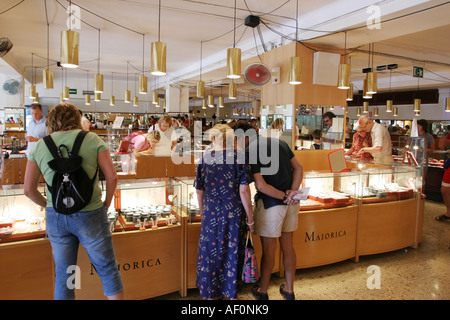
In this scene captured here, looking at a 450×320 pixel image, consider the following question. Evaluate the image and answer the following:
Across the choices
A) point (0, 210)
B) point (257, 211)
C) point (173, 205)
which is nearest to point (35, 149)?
point (0, 210)

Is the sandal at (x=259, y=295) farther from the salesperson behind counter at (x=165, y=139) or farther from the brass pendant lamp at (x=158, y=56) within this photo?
the brass pendant lamp at (x=158, y=56)

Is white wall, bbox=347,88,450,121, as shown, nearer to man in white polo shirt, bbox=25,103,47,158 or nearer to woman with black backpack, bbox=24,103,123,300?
man in white polo shirt, bbox=25,103,47,158

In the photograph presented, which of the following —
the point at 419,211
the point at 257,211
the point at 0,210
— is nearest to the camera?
the point at 0,210

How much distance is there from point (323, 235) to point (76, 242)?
8.86 ft

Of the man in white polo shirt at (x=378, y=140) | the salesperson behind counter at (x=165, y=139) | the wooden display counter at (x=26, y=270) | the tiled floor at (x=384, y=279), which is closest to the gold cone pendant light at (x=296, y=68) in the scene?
the man in white polo shirt at (x=378, y=140)

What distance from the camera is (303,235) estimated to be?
3.87 meters

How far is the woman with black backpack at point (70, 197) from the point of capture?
2.23m

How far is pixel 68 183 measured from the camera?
223cm

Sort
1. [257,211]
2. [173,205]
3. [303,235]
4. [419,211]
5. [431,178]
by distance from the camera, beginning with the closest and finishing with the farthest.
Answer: [257,211]
[173,205]
[303,235]
[419,211]
[431,178]

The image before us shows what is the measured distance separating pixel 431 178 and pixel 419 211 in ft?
13.3

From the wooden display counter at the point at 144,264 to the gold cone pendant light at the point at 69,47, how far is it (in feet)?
6.65

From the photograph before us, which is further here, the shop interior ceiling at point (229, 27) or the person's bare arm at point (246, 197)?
the shop interior ceiling at point (229, 27)

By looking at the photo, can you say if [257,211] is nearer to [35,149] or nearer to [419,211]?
[35,149]
